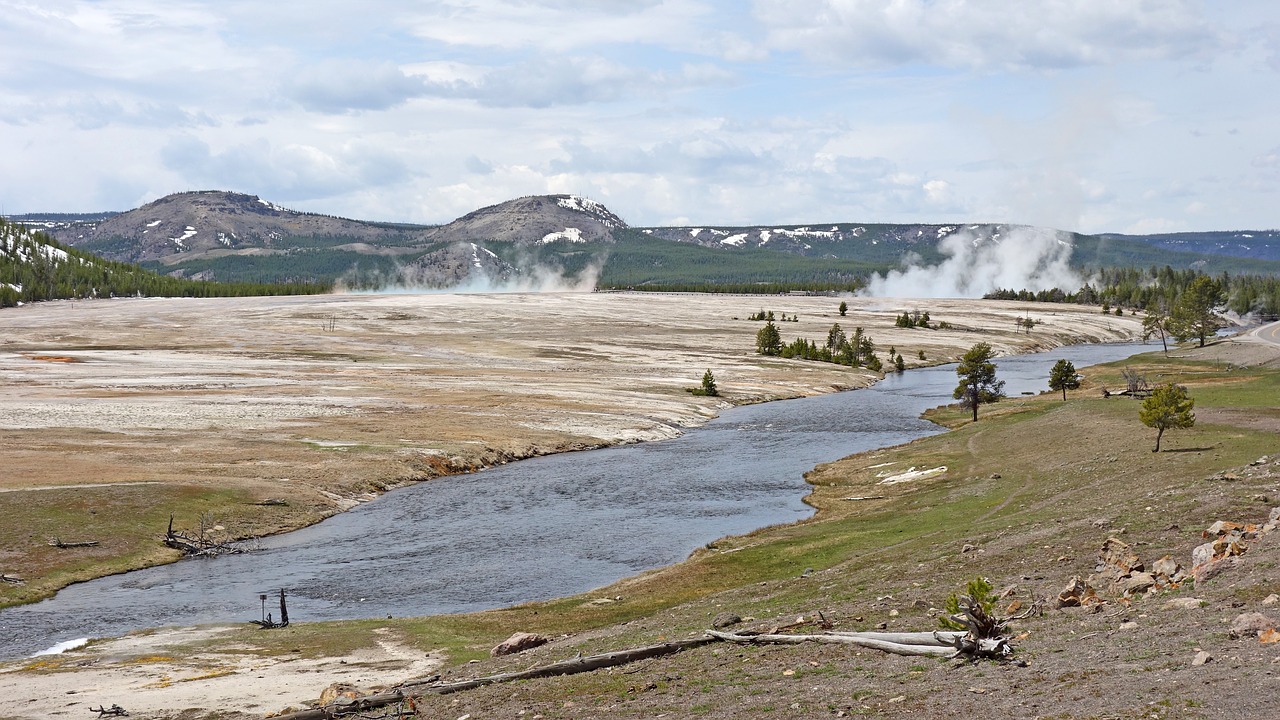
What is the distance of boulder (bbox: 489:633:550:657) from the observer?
33781 millimetres

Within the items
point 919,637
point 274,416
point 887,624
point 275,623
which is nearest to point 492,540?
point 275,623

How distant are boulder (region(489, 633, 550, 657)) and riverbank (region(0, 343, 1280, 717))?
0.89 metres

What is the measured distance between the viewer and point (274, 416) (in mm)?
93625

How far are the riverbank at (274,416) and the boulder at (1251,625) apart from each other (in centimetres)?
4509

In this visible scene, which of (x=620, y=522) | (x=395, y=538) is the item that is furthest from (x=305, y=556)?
(x=620, y=522)

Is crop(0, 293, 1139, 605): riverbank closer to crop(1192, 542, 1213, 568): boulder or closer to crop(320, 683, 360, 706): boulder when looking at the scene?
crop(320, 683, 360, 706): boulder

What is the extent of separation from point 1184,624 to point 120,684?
28.2 metres

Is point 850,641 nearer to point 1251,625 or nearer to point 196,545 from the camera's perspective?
point 1251,625

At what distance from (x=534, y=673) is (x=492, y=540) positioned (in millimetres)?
29404

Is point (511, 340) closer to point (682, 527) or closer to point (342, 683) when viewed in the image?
point (682, 527)

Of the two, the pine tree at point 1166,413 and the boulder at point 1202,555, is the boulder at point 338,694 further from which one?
the pine tree at point 1166,413

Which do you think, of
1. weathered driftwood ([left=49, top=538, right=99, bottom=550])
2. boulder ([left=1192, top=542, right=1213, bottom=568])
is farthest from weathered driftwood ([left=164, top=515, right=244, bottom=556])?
boulder ([left=1192, top=542, right=1213, bottom=568])

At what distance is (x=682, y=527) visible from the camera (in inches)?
2387

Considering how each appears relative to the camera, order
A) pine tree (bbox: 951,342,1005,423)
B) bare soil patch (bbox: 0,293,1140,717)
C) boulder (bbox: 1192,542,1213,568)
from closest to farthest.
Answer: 1. boulder (bbox: 1192,542,1213,568)
2. bare soil patch (bbox: 0,293,1140,717)
3. pine tree (bbox: 951,342,1005,423)
